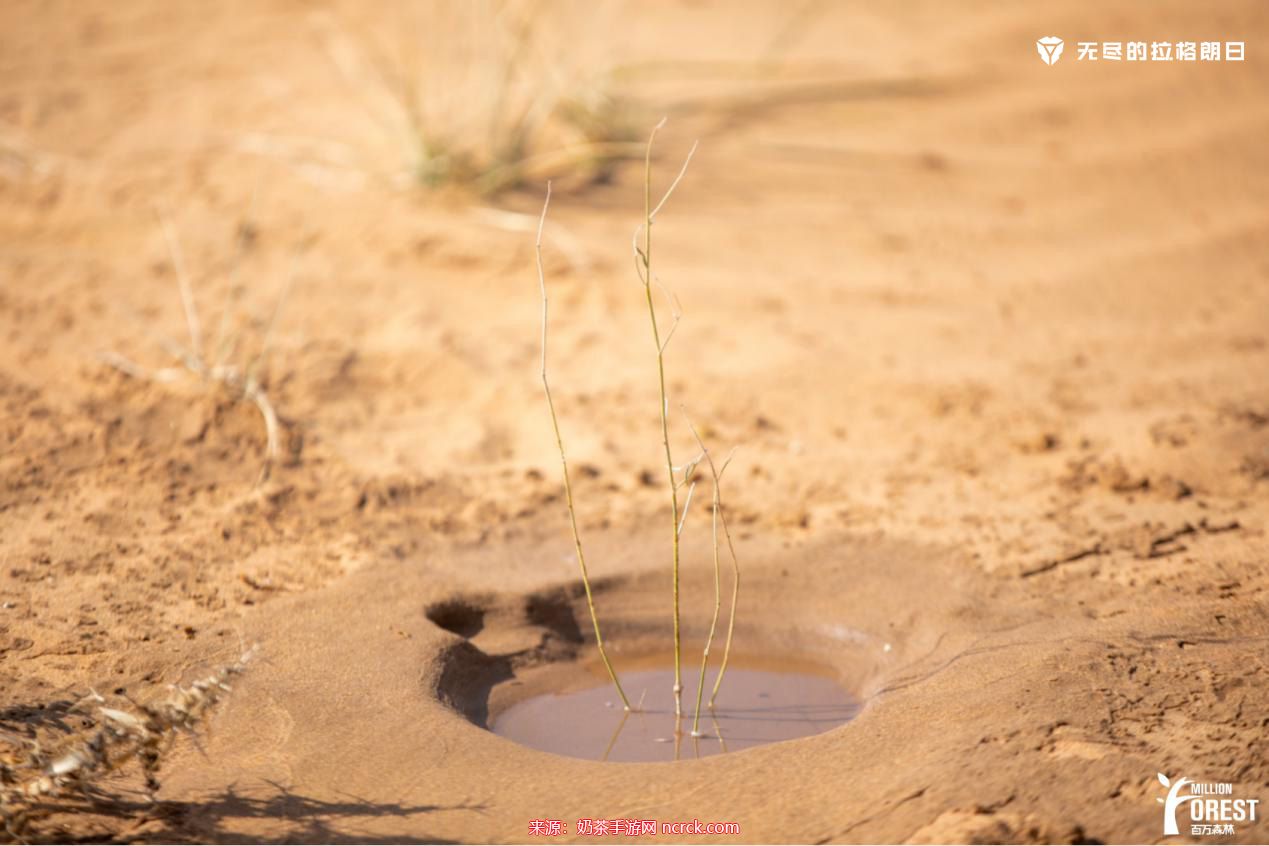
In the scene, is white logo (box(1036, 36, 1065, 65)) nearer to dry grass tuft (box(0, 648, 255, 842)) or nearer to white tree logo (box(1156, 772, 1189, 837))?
white tree logo (box(1156, 772, 1189, 837))

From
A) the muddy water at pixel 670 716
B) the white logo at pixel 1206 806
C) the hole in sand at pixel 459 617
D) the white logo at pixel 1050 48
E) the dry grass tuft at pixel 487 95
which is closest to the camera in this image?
the white logo at pixel 1206 806

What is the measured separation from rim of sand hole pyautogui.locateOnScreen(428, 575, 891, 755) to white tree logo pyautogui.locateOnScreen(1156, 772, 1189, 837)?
0.53m

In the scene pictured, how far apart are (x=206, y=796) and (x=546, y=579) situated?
2.67 ft

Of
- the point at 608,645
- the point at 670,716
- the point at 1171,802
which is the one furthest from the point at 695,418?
the point at 1171,802

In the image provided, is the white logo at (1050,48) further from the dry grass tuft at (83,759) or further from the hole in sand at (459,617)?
the dry grass tuft at (83,759)

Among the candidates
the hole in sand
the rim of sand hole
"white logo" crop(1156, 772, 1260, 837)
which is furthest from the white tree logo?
the hole in sand

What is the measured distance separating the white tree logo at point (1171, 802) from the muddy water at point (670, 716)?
1.77 ft

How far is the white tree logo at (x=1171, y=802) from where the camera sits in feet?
5.24

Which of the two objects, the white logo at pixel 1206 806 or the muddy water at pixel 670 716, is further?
the muddy water at pixel 670 716

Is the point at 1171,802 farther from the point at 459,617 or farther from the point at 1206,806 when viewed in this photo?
the point at 459,617

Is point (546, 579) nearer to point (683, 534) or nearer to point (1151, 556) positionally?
point (683, 534)

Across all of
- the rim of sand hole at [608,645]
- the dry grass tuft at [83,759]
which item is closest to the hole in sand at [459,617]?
the rim of sand hole at [608,645]

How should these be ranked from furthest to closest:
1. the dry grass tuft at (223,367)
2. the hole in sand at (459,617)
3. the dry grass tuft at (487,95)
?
the dry grass tuft at (487,95) → the dry grass tuft at (223,367) → the hole in sand at (459,617)

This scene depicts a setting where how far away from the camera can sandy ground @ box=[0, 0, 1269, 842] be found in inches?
71.3
